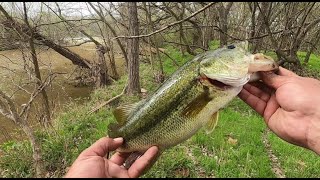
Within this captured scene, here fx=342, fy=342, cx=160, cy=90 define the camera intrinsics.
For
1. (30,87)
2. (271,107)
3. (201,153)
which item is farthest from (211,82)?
(30,87)

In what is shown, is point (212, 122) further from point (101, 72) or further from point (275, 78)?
point (101, 72)

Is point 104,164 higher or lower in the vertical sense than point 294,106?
lower

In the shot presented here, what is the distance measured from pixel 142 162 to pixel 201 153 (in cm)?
399

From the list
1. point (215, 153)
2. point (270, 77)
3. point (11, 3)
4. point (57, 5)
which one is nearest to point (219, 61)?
point (270, 77)

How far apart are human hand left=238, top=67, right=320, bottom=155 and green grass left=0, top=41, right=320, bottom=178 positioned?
8.74 feet

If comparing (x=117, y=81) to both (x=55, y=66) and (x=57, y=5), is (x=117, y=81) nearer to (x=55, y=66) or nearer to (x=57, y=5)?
(x=57, y=5)

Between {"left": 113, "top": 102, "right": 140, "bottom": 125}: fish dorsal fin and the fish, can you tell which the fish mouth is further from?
{"left": 113, "top": 102, "right": 140, "bottom": 125}: fish dorsal fin

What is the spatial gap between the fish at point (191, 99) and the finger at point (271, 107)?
0.56 m

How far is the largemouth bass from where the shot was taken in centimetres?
254

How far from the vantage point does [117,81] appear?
1577 centimetres

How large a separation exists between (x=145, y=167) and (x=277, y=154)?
186 inches

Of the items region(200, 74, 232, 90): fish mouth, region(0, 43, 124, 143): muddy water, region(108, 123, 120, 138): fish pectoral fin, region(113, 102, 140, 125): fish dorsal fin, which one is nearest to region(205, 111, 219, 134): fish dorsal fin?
region(200, 74, 232, 90): fish mouth

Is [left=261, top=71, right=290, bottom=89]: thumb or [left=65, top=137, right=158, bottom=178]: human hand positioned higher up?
[left=261, top=71, right=290, bottom=89]: thumb

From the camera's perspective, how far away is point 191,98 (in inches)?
102
